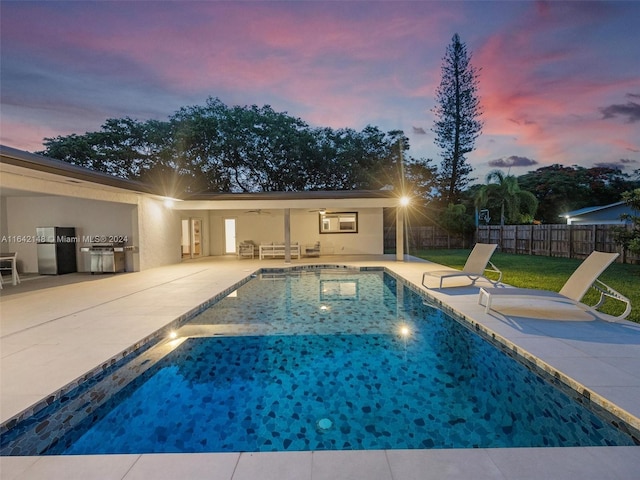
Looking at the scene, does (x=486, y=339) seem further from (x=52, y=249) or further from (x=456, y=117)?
(x=456, y=117)

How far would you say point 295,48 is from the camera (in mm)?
16156

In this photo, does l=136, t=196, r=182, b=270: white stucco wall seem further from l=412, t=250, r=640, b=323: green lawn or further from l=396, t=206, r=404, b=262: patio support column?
l=412, t=250, r=640, b=323: green lawn

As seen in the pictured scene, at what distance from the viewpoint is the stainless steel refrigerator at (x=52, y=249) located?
11.2m

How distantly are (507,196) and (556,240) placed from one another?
657cm

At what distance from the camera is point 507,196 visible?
73.6 feet

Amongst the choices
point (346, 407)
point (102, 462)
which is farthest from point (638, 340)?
point (102, 462)

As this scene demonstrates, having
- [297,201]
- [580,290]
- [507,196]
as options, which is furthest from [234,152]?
[580,290]

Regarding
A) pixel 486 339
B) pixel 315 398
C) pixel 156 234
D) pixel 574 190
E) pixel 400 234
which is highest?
pixel 574 190

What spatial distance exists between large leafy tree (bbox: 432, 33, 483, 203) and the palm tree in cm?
582

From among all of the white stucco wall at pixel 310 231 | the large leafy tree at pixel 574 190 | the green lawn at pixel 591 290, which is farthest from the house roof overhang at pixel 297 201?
the large leafy tree at pixel 574 190

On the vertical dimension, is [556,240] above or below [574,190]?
below

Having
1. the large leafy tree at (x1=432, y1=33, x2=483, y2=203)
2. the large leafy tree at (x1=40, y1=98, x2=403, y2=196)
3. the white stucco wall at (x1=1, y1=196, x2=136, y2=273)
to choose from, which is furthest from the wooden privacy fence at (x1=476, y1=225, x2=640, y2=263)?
the white stucco wall at (x1=1, y1=196, x2=136, y2=273)

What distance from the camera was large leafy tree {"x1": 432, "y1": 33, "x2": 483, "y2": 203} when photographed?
89.7 feet

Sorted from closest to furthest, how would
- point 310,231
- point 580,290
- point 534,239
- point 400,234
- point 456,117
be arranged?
point 580,290, point 400,234, point 310,231, point 534,239, point 456,117
